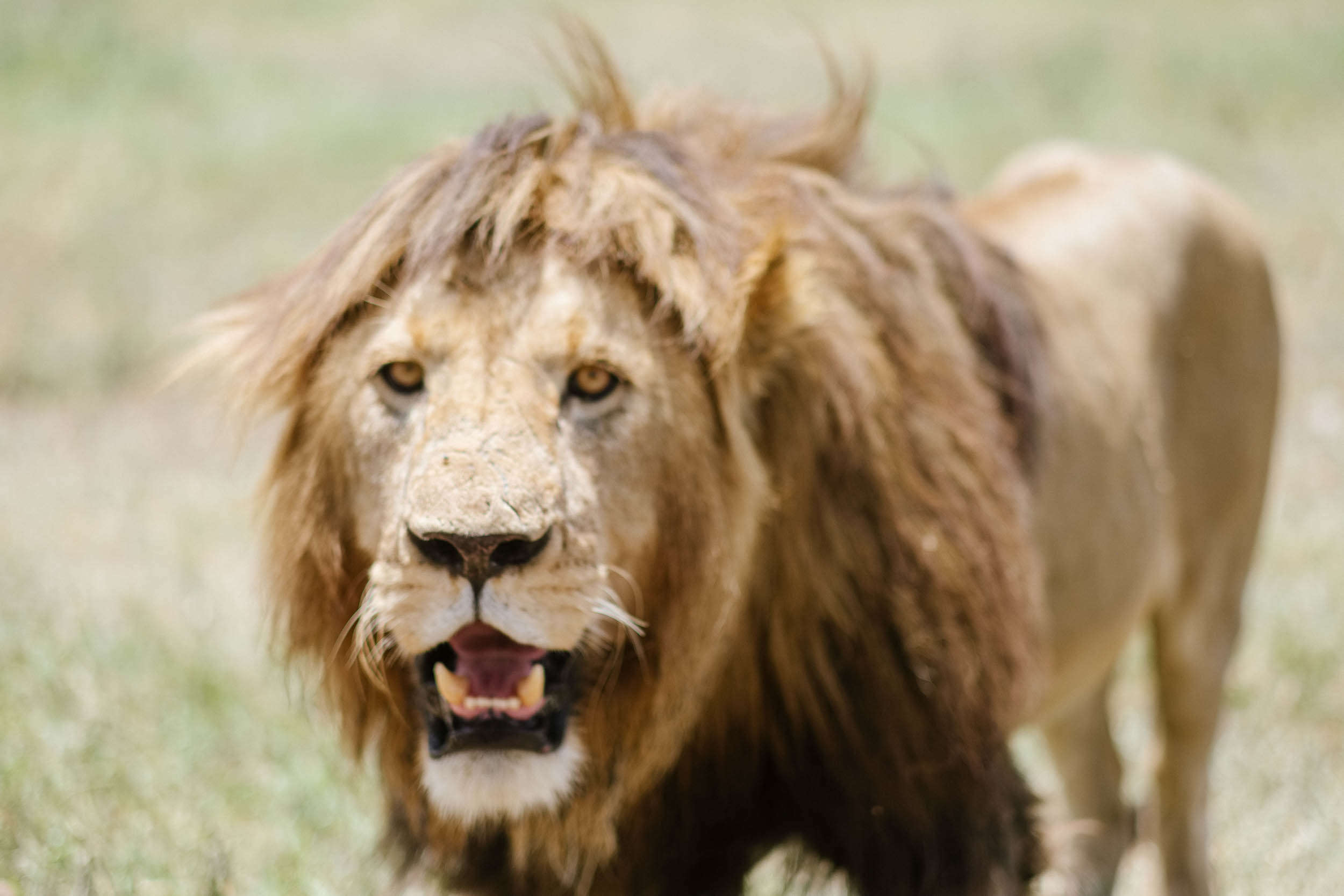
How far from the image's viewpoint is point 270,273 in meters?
10.6

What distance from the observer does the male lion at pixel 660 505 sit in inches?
91.6

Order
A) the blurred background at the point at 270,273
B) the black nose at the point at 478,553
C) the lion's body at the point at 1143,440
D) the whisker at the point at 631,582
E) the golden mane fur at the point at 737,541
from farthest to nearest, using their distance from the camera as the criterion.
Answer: the blurred background at the point at 270,273 → the lion's body at the point at 1143,440 → the golden mane fur at the point at 737,541 → the whisker at the point at 631,582 → the black nose at the point at 478,553

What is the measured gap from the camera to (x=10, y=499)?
20.4ft

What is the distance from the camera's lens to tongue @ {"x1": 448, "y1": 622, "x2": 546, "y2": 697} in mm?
2363

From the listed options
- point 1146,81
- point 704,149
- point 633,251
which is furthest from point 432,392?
point 1146,81

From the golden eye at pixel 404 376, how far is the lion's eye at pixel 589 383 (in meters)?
0.24

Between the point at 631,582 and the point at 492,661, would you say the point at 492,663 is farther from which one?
the point at 631,582

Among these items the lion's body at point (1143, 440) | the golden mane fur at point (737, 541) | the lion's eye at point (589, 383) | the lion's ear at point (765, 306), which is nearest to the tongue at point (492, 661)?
the golden mane fur at point (737, 541)

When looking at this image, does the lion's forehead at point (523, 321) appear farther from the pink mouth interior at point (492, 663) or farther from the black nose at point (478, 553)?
the pink mouth interior at point (492, 663)

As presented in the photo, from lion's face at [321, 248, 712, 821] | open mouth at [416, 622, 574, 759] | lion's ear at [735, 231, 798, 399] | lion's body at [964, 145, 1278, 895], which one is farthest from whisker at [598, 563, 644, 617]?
lion's body at [964, 145, 1278, 895]

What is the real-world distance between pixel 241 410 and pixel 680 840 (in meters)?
1.07

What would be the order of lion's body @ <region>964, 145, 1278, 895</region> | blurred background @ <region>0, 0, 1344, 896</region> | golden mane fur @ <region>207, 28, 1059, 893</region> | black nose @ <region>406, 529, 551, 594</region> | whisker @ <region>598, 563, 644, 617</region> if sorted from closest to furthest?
black nose @ <region>406, 529, 551, 594</region>, whisker @ <region>598, 563, 644, 617</region>, golden mane fur @ <region>207, 28, 1059, 893</region>, lion's body @ <region>964, 145, 1278, 895</region>, blurred background @ <region>0, 0, 1344, 896</region>

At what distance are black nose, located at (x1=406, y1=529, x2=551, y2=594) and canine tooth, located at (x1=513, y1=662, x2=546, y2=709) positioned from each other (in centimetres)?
26

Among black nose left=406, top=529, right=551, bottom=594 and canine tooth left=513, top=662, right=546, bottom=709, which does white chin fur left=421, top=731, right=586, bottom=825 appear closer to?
canine tooth left=513, top=662, right=546, bottom=709
